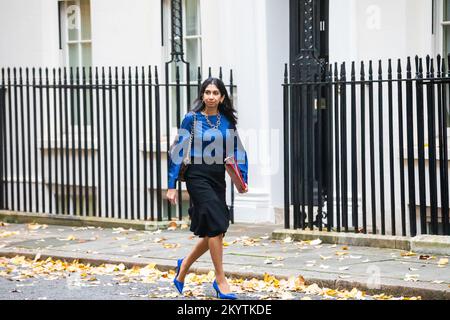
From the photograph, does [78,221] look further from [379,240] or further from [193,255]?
[193,255]

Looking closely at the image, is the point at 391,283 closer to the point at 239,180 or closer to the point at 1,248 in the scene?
the point at 239,180

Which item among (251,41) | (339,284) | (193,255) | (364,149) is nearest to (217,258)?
(193,255)

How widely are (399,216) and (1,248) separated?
4.75 metres

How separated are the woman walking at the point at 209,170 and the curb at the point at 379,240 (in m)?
2.59

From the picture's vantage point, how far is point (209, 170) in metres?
9.07

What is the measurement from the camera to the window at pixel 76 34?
1692 centimetres

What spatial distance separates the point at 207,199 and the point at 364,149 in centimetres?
321

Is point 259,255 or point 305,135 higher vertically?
point 305,135

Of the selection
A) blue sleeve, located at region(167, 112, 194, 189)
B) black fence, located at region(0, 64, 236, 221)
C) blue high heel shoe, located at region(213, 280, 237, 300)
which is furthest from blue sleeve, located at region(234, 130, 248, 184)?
black fence, located at region(0, 64, 236, 221)

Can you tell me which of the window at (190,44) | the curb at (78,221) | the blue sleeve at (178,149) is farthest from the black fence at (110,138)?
the blue sleeve at (178,149)

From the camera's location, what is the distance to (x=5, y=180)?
15.5 m

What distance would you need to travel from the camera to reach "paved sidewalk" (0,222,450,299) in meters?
9.36

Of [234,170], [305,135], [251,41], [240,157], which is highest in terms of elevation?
[251,41]

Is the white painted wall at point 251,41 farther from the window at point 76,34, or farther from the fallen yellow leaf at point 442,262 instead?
the fallen yellow leaf at point 442,262
